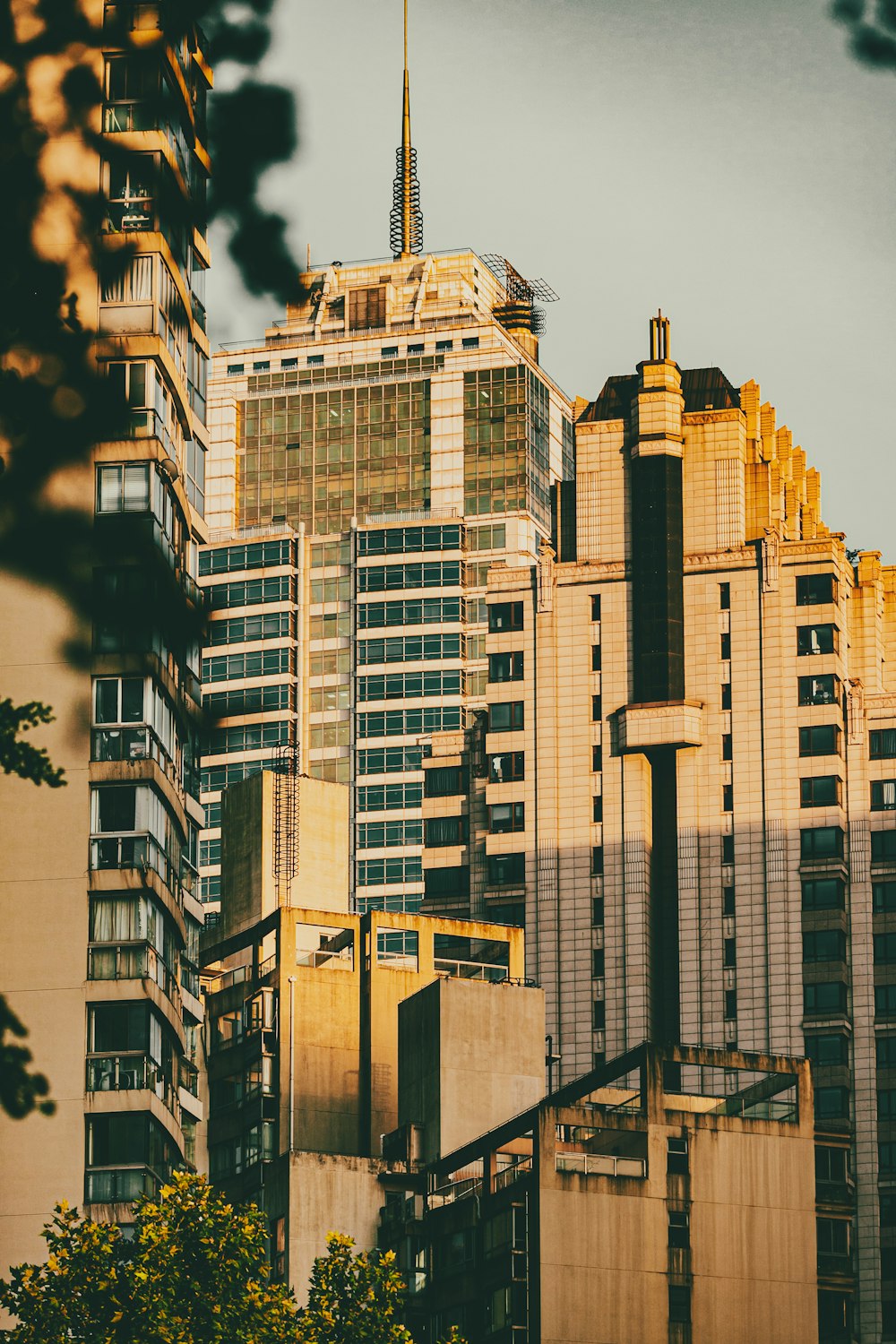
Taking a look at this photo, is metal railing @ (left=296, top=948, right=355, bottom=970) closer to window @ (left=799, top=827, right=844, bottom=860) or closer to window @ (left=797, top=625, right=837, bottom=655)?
window @ (left=799, top=827, right=844, bottom=860)

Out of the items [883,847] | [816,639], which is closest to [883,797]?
[883,847]

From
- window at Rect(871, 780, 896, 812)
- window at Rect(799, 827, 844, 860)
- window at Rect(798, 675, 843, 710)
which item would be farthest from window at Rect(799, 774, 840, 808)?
window at Rect(798, 675, 843, 710)

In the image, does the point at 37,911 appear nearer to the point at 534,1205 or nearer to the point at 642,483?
the point at 534,1205

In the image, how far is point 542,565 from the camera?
179625 mm

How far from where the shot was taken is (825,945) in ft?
543

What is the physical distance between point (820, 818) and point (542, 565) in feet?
82.9

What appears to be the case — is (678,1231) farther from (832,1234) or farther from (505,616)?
(505,616)

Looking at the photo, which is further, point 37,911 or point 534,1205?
point 534,1205

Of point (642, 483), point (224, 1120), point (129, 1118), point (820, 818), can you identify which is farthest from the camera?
point (642, 483)

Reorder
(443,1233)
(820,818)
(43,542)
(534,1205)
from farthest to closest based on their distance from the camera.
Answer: (820,818), (443,1233), (534,1205), (43,542)

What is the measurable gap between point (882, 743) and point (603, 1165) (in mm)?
73716

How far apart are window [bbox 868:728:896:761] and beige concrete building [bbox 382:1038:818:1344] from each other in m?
65.2

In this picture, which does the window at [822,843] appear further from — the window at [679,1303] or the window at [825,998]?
the window at [679,1303]

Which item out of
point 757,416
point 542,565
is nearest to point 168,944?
point 542,565
